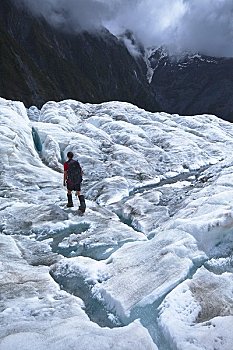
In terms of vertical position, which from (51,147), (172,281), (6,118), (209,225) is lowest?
(172,281)

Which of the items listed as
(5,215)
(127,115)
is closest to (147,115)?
(127,115)

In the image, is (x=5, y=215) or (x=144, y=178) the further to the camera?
(x=144, y=178)

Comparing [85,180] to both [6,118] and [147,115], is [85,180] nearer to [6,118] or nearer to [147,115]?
[6,118]

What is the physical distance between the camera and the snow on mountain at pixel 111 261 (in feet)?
24.1

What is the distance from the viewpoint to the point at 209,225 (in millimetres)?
11016

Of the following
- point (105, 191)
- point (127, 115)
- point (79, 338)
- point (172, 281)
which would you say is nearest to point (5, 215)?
point (105, 191)

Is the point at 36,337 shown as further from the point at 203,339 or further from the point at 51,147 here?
the point at 51,147

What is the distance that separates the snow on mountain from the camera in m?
7.34

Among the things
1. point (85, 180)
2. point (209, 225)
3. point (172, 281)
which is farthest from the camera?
point (85, 180)

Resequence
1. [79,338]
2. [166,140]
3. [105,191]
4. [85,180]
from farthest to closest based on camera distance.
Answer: [166,140], [85,180], [105,191], [79,338]

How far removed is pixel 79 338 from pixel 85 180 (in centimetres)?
1922

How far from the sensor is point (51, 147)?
2934cm

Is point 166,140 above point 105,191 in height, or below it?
above

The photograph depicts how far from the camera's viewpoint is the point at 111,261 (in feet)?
36.4
